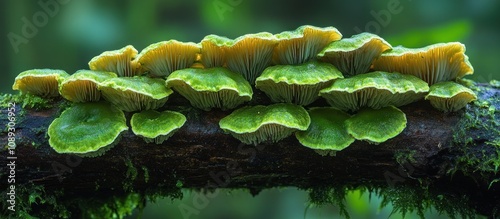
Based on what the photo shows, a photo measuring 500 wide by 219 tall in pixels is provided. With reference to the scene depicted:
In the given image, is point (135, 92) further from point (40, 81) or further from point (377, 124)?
point (377, 124)

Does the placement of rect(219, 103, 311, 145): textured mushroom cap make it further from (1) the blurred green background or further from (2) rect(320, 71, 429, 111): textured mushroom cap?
(1) the blurred green background

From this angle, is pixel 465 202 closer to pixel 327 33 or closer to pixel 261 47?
pixel 327 33

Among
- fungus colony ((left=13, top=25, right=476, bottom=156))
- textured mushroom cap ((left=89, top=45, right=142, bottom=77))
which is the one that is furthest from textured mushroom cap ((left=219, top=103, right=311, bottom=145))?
textured mushroom cap ((left=89, top=45, right=142, bottom=77))

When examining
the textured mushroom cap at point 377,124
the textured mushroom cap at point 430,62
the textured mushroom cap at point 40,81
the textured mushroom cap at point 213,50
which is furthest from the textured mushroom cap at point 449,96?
the textured mushroom cap at point 40,81

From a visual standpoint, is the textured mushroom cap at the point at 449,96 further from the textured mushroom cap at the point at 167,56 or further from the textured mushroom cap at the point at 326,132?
the textured mushroom cap at the point at 167,56

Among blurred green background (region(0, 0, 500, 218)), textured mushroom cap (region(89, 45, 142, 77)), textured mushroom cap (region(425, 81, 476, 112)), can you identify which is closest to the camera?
textured mushroom cap (region(425, 81, 476, 112))
